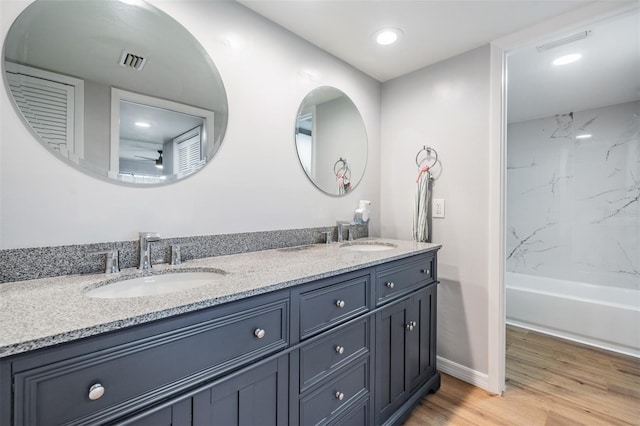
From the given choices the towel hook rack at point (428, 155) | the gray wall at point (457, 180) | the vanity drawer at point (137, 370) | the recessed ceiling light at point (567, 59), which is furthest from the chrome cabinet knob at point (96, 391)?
the recessed ceiling light at point (567, 59)

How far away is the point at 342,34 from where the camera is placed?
68.7 inches

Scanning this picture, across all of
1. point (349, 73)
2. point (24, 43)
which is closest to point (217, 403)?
point (24, 43)

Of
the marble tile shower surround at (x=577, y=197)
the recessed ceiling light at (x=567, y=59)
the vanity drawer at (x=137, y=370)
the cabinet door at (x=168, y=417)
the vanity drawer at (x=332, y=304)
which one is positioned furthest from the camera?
the marble tile shower surround at (x=577, y=197)

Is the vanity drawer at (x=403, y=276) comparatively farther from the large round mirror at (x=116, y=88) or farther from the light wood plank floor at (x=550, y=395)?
the large round mirror at (x=116, y=88)

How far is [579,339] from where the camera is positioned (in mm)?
2496

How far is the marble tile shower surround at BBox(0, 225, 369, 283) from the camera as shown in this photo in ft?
3.01

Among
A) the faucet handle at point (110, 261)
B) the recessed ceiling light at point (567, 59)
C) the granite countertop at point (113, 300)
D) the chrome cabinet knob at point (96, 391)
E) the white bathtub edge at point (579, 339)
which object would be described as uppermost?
the recessed ceiling light at point (567, 59)

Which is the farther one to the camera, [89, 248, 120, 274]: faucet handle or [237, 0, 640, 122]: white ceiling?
[237, 0, 640, 122]: white ceiling

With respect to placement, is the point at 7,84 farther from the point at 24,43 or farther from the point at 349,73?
the point at 349,73

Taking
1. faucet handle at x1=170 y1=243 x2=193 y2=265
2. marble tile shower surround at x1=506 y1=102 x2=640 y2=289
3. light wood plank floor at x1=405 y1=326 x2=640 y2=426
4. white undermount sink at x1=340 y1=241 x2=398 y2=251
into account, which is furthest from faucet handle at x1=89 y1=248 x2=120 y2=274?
marble tile shower surround at x1=506 y1=102 x2=640 y2=289

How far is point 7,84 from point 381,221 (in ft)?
7.09

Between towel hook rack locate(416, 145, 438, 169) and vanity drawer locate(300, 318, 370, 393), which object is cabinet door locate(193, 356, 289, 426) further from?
towel hook rack locate(416, 145, 438, 169)

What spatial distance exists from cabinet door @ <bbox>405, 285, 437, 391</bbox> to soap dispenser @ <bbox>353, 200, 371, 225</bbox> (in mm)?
632

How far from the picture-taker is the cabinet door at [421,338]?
1.56m
